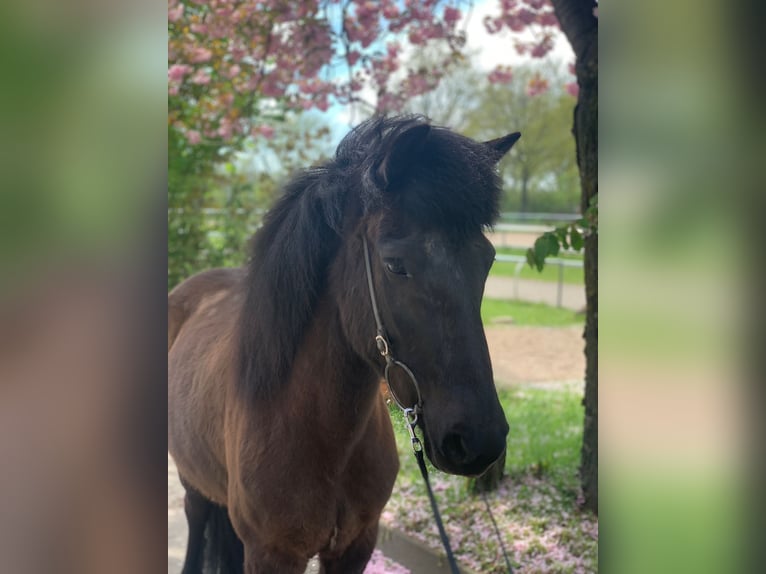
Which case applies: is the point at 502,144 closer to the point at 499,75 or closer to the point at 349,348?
the point at 349,348

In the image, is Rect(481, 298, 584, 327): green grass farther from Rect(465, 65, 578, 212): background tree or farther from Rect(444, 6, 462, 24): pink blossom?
Rect(444, 6, 462, 24): pink blossom

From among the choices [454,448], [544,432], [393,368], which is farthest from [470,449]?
[544,432]

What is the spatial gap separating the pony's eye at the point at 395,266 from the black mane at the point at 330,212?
0.11 metres

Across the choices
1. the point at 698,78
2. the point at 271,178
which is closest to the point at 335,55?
the point at 271,178

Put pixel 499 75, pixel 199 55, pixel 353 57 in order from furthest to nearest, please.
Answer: pixel 499 75, pixel 199 55, pixel 353 57

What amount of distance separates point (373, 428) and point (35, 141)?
59.1 inches

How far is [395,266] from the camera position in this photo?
144cm

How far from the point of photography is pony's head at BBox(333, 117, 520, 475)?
135 cm

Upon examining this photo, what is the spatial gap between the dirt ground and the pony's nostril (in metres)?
5.22

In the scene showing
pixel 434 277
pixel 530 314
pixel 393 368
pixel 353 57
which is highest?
pixel 353 57

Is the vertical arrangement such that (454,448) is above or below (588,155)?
below

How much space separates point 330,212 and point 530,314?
9.28 metres

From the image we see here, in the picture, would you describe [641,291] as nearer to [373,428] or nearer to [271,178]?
[373,428]

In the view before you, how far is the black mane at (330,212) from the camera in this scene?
1.47m
